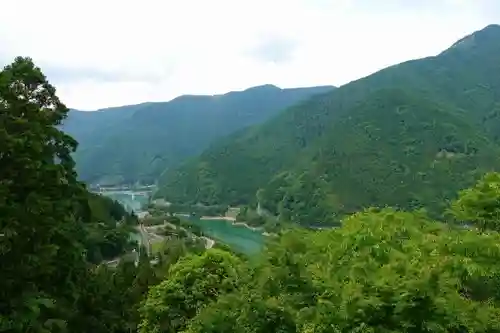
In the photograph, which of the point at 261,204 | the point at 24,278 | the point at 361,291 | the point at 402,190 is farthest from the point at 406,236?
the point at 261,204

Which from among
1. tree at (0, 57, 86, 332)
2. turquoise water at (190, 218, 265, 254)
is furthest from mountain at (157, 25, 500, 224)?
tree at (0, 57, 86, 332)

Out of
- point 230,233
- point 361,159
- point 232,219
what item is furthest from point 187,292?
point 232,219

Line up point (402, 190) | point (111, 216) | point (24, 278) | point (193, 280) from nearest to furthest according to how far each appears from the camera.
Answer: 1. point (24, 278)
2. point (193, 280)
3. point (111, 216)
4. point (402, 190)

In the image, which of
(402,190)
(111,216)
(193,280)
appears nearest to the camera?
(193,280)

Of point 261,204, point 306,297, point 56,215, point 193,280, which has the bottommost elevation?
point 261,204

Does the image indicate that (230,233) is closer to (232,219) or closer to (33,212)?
(232,219)

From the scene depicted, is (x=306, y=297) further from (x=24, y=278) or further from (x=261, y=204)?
(x=261, y=204)
